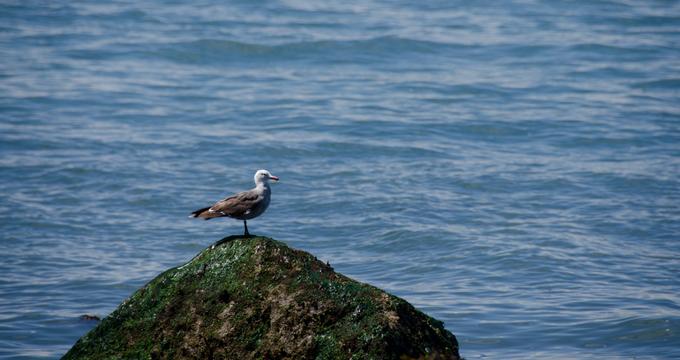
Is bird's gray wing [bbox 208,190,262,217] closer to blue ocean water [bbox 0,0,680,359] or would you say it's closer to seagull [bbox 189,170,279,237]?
seagull [bbox 189,170,279,237]

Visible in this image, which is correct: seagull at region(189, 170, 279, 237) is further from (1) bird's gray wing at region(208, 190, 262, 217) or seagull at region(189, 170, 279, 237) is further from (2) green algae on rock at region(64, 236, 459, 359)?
(2) green algae on rock at region(64, 236, 459, 359)

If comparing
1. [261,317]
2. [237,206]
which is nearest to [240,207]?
[237,206]

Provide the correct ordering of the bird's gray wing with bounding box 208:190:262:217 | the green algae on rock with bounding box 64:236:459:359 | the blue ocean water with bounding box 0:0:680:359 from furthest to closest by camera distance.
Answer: the blue ocean water with bounding box 0:0:680:359, the bird's gray wing with bounding box 208:190:262:217, the green algae on rock with bounding box 64:236:459:359

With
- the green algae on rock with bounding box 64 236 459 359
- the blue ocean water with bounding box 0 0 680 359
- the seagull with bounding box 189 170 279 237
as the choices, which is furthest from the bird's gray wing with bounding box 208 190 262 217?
the blue ocean water with bounding box 0 0 680 359

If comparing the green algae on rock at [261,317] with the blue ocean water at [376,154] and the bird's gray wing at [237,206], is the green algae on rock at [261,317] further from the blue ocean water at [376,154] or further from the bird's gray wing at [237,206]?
the blue ocean water at [376,154]

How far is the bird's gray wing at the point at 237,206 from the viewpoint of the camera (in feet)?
28.1

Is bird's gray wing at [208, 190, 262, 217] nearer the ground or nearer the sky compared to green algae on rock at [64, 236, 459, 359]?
nearer the sky

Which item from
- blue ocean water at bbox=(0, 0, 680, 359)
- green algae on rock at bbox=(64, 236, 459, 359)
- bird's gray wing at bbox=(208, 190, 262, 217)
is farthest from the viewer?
blue ocean water at bbox=(0, 0, 680, 359)

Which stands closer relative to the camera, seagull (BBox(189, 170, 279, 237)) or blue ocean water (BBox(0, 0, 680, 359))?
seagull (BBox(189, 170, 279, 237))

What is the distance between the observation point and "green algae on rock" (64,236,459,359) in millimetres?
7102

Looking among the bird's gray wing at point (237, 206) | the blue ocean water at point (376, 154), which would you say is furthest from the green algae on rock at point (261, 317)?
the blue ocean water at point (376, 154)

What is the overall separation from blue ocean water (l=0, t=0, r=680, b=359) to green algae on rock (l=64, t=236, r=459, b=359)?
339cm

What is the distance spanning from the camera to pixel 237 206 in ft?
28.2

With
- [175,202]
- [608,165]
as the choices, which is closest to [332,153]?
[175,202]
